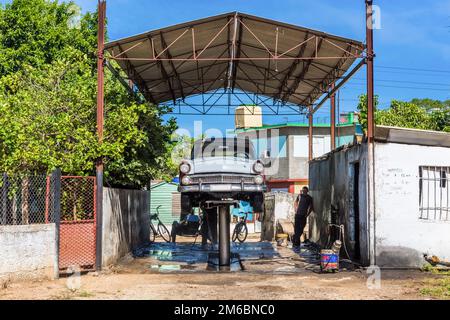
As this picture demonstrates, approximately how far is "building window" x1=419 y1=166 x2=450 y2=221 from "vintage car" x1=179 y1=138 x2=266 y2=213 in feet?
12.2

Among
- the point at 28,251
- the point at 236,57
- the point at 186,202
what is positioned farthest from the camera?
the point at 236,57

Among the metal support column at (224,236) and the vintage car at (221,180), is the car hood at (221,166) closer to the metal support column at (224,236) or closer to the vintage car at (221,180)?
the vintage car at (221,180)

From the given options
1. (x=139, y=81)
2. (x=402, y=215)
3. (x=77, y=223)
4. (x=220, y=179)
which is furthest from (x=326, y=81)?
(x=77, y=223)

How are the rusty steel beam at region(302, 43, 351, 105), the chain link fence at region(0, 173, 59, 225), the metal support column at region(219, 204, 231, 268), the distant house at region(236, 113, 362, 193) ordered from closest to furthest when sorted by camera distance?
the chain link fence at region(0, 173, 59, 225)
the metal support column at region(219, 204, 231, 268)
the rusty steel beam at region(302, 43, 351, 105)
the distant house at region(236, 113, 362, 193)

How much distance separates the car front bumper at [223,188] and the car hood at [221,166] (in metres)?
0.36

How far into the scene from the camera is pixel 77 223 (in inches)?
510

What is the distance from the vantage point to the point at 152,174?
17703mm

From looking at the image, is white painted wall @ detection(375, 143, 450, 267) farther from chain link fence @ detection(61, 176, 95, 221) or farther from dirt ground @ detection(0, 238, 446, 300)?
chain link fence @ detection(61, 176, 95, 221)

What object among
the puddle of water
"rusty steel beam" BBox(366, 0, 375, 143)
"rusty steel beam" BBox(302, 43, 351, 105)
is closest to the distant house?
"rusty steel beam" BBox(302, 43, 351, 105)

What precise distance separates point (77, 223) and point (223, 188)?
11.0ft

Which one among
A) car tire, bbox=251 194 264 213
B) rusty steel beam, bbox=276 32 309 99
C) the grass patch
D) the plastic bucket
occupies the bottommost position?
the grass patch

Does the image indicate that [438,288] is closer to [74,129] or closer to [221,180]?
[221,180]

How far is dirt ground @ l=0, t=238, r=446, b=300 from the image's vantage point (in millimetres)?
9906

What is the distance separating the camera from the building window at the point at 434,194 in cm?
1338
